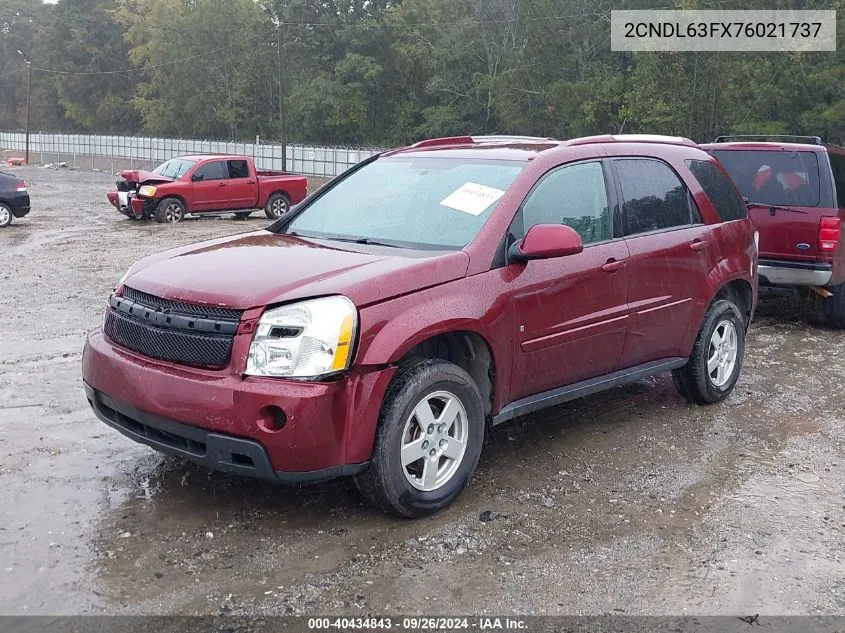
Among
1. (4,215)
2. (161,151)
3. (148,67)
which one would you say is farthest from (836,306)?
(148,67)

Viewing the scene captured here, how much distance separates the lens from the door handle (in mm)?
5075

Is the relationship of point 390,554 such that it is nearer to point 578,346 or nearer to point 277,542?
point 277,542

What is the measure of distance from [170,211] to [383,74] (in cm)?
5089

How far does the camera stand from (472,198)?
15.8 feet

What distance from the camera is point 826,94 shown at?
3562cm

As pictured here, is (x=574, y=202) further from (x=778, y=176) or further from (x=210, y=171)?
(x=210, y=171)

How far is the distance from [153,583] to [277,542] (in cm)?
60

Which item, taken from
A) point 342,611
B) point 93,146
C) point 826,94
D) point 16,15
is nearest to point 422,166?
point 342,611

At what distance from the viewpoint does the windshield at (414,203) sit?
15.5 ft

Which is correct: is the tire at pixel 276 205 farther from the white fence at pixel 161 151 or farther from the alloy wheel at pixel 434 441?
the alloy wheel at pixel 434 441

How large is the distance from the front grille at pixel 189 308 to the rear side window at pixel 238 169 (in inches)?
704

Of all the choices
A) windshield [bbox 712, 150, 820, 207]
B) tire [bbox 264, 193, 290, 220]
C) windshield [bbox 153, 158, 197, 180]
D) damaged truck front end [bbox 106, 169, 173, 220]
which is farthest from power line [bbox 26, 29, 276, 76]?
windshield [bbox 712, 150, 820, 207]

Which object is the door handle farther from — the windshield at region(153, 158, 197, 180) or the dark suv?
the windshield at region(153, 158, 197, 180)

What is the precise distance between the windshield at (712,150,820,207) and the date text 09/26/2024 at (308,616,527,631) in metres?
6.59
